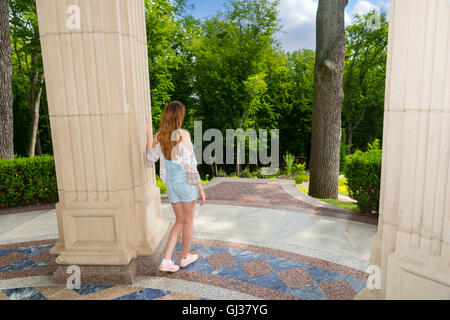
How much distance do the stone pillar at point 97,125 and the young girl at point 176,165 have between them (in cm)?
25

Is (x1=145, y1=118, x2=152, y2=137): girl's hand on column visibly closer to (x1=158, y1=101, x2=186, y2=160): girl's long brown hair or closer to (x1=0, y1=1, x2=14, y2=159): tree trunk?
(x1=158, y1=101, x2=186, y2=160): girl's long brown hair

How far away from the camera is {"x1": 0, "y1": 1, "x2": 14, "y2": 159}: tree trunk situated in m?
8.06

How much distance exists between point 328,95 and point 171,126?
6458 millimetres

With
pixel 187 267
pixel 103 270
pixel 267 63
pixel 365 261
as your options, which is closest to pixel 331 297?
pixel 365 261

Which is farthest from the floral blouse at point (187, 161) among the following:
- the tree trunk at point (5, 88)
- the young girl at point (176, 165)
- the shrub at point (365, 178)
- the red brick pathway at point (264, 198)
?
the tree trunk at point (5, 88)

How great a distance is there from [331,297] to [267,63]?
17445 mm

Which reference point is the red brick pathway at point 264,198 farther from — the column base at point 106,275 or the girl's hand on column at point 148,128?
the column base at point 106,275

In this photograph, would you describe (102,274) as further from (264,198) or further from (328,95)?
(328,95)

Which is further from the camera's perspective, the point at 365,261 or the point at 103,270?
the point at 365,261

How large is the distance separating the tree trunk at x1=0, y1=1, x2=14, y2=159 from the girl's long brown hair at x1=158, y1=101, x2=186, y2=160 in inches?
284

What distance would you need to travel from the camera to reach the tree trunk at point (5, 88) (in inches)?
317

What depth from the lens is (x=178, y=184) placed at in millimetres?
3328

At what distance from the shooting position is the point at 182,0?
19.2 meters

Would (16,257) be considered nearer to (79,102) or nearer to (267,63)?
(79,102)
